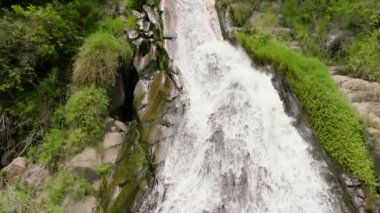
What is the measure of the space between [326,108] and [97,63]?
17.0 feet

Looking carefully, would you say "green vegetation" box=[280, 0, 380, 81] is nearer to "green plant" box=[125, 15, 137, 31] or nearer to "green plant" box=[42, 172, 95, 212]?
"green plant" box=[125, 15, 137, 31]

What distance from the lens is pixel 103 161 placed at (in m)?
7.36

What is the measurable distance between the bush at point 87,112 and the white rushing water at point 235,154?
196 cm

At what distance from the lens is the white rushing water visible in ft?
18.7

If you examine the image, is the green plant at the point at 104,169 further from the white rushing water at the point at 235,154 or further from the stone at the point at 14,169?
the stone at the point at 14,169

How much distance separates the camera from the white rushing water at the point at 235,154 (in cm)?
571

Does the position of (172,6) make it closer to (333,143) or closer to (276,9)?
(276,9)

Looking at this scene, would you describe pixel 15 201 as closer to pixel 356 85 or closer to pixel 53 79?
pixel 53 79

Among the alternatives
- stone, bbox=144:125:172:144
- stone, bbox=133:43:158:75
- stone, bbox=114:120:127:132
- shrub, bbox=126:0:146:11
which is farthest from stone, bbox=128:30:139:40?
stone, bbox=144:125:172:144

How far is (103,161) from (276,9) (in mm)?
6681

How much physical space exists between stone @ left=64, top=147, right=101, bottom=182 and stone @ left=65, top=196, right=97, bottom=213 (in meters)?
0.45

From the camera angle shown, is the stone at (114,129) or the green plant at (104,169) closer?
the green plant at (104,169)

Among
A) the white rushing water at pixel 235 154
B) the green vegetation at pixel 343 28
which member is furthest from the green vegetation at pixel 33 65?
the green vegetation at pixel 343 28

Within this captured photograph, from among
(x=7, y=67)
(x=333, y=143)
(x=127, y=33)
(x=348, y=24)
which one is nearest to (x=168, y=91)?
(x=127, y=33)
